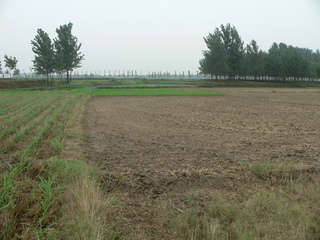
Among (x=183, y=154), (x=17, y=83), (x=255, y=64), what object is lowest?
(x=183, y=154)

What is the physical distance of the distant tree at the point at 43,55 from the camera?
47406 millimetres

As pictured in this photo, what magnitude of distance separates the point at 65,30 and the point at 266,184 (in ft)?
196

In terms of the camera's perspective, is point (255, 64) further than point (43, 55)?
Yes

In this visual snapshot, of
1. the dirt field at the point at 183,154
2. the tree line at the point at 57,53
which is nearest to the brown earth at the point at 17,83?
the tree line at the point at 57,53

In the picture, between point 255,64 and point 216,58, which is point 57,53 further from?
point 255,64

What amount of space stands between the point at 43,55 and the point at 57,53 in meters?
5.97

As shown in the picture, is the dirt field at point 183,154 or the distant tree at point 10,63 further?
the distant tree at point 10,63

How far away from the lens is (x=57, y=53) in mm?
54062

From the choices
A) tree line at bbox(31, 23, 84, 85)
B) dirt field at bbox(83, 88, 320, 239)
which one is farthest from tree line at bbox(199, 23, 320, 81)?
dirt field at bbox(83, 88, 320, 239)

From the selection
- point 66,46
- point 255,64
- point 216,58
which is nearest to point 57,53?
point 66,46

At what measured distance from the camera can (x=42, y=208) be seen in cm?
318

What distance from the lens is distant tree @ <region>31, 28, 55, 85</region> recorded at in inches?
1866

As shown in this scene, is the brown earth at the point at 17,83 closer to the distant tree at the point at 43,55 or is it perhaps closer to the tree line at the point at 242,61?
the distant tree at the point at 43,55

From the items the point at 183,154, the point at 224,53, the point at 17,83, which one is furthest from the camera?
the point at 224,53
